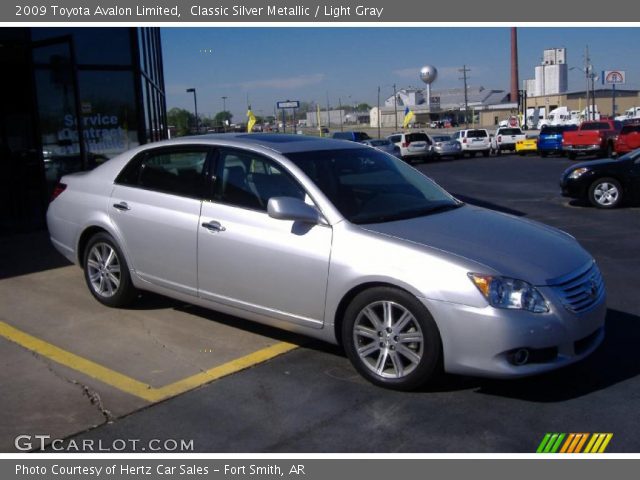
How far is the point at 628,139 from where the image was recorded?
29234mm

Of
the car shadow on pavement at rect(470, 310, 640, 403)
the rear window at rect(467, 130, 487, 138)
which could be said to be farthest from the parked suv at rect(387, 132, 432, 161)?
the car shadow on pavement at rect(470, 310, 640, 403)

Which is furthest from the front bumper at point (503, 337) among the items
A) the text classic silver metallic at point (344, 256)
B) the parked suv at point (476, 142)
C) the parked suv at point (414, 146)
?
the parked suv at point (476, 142)

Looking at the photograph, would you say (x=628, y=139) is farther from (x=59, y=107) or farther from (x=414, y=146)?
(x=59, y=107)

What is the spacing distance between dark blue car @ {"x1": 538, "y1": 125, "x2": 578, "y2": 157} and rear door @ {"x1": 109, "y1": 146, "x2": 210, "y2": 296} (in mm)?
31084

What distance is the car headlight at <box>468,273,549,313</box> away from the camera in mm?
4238

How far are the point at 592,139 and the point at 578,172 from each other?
18989 millimetres

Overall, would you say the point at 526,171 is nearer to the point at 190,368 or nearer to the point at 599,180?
the point at 599,180

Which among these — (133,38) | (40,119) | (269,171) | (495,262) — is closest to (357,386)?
(495,262)

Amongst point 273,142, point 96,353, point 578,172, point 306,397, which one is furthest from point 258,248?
point 578,172

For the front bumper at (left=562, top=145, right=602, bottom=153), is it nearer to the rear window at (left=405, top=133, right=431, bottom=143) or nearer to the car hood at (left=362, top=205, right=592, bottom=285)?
the rear window at (left=405, top=133, right=431, bottom=143)

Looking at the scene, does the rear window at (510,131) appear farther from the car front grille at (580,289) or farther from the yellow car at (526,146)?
the car front grille at (580,289)

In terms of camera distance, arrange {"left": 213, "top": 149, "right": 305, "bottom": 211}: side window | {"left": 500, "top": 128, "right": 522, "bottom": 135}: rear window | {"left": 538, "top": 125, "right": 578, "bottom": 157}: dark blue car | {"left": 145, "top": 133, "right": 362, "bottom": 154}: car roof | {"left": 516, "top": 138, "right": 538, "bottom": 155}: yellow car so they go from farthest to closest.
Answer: {"left": 500, "top": 128, "right": 522, "bottom": 135}: rear window < {"left": 516, "top": 138, "right": 538, "bottom": 155}: yellow car < {"left": 538, "top": 125, "right": 578, "bottom": 157}: dark blue car < {"left": 145, "top": 133, "right": 362, "bottom": 154}: car roof < {"left": 213, "top": 149, "right": 305, "bottom": 211}: side window
